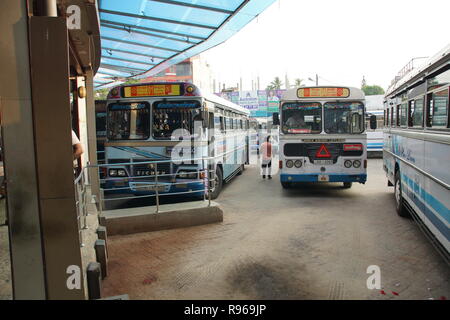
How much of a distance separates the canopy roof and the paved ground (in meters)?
4.11

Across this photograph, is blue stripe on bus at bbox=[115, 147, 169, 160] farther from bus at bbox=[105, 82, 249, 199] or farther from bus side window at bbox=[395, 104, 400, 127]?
bus side window at bbox=[395, 104, 400, 127]

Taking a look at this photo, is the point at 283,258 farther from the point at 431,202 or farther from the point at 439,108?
the point at 439,108

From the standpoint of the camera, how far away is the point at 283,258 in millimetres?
5336

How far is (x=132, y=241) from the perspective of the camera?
6.25 metres

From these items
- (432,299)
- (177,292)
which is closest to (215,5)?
(177,292)

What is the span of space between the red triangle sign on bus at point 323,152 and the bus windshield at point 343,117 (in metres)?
0.47

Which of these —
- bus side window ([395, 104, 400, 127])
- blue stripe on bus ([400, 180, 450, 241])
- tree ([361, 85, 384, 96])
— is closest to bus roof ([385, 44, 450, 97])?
bus side window ([395, 104, 400, 127])

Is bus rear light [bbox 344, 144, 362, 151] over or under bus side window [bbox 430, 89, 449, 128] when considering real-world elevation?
under

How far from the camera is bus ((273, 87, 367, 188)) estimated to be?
9.41 metres

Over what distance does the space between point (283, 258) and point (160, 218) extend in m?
2.55

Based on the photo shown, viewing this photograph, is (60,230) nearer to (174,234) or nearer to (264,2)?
(174,234)

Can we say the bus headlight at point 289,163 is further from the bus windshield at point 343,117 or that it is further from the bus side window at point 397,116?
the bus side window at point 397,116

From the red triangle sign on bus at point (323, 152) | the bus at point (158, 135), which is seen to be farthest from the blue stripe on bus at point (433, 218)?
the bus at point (158, 135)

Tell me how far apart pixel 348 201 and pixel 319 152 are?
4.60ft
